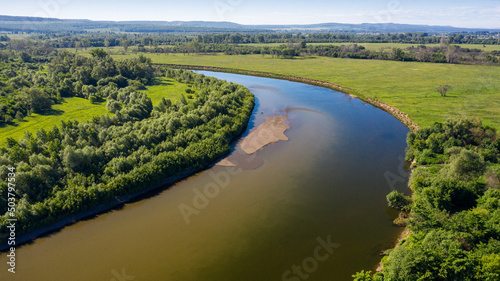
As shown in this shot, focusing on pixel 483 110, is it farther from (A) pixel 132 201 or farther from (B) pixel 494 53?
(B) pixel 494 53

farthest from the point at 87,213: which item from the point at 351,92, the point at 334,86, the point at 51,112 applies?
the point at 334,86

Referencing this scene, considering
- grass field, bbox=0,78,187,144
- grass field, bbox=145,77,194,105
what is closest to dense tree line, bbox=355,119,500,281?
grass field, bbox=0,78,187,144

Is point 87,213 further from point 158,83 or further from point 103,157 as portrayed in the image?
point 158,83

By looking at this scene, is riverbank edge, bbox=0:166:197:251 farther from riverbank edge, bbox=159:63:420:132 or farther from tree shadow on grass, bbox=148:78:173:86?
tree shadow on grass, bbox=148:78:173:86

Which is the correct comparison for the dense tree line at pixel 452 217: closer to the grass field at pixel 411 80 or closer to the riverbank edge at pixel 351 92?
the riverbank edge at pixel 351 92

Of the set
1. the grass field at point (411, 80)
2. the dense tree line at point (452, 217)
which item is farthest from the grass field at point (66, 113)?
the dense tree line at point (452, 217)
